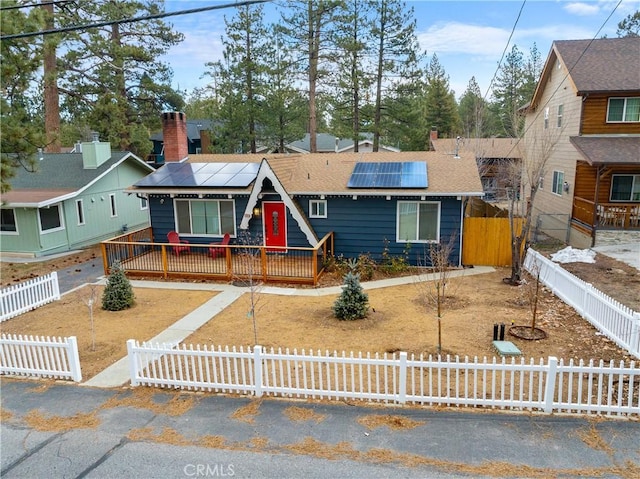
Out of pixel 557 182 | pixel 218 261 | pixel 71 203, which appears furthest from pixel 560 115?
pixel 71 203

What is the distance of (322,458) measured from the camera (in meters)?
5.55

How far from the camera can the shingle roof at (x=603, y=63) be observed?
17.5 metres

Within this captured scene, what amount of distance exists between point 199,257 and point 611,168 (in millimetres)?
15885

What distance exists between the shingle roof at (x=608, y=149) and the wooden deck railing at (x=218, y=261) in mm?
10116

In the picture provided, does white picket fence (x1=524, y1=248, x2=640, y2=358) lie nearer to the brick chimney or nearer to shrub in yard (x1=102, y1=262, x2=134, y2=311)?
shrub in yard (x1=102, y1=262, x2=134, y2=311)

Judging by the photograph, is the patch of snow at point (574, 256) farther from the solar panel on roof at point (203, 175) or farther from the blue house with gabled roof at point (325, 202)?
the solar panel on roof at point (203, 175)

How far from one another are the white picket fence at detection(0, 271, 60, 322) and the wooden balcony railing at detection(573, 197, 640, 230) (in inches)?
715

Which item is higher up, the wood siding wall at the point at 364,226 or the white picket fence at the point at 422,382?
the wood siding wall at the point at 364,226

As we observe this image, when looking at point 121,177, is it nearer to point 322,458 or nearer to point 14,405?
point 14,405

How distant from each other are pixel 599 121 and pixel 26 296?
2079cm

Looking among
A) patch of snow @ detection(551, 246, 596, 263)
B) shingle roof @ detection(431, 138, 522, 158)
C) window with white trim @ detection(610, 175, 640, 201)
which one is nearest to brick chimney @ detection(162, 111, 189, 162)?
patch of snow @ detection(551, 246, 596, 263)

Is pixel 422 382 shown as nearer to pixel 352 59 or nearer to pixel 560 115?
pixel 560 115

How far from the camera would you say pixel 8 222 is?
18625 millimetres

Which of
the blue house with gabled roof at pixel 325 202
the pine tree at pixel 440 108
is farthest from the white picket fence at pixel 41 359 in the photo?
the pine tree at pixel 440 108
